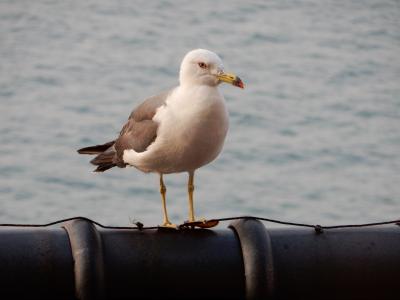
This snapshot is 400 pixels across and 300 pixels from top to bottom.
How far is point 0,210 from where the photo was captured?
11.0 metres

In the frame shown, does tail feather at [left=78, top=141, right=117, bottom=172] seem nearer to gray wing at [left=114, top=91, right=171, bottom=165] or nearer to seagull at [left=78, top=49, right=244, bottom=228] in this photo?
gray wing at [left=114, top=91, right=171, bottom=165]

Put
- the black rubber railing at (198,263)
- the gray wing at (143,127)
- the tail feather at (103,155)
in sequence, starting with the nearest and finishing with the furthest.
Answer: the black rubber railing at (198,263)
the gray wing at (143,127)
the tail feather at (103,155)

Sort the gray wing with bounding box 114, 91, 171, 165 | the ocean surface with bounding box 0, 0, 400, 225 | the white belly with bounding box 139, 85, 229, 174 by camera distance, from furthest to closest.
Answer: the ocean surface with bounding box 0, 0, 400, 225, the gray wing with bounding box 114, 91, 171, 165, the white belly with bounding box 139, 85, 229, 174

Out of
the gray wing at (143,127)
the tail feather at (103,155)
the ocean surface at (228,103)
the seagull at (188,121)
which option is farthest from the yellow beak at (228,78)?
the ocean surface at (228,103)

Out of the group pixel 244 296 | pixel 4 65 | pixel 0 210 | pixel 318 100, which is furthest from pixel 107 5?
pixel 244 296

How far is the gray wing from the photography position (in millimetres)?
4730

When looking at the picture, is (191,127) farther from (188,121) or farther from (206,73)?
(206,73)

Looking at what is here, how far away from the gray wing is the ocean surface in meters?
5.62

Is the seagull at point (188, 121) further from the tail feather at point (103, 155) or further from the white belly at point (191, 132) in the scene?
the tail feather at point (103, 155)

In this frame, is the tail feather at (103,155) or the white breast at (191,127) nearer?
the white breast at (191,127)

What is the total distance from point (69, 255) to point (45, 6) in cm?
1315

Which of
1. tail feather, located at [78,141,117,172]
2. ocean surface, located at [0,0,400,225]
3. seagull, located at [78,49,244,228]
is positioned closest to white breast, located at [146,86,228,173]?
seagull, located at [78,49,244,228]

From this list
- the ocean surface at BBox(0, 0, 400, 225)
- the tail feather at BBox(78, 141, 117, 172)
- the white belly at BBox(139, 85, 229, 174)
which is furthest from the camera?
the ocean surface at BBox(0, 0, 400, 225)

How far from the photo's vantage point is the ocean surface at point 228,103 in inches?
447
